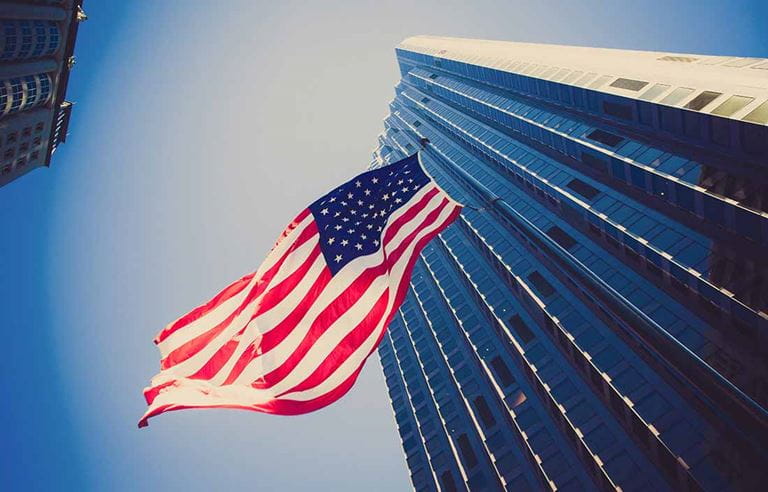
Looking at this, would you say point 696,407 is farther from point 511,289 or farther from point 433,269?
point 433,269

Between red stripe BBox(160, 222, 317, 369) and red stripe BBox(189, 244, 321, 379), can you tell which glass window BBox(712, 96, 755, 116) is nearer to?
red stripe BBox(189, 244, 321, 379)

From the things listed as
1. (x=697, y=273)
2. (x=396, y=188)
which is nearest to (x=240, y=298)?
(x=396, y=188)

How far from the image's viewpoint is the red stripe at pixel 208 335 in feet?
44.3

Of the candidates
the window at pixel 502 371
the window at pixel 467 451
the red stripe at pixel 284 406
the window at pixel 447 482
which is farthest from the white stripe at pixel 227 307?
the window at pixel 447 482

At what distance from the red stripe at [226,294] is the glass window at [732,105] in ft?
98.4

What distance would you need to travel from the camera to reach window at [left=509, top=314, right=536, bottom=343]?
175 ft

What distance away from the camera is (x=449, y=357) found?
71.7 meters

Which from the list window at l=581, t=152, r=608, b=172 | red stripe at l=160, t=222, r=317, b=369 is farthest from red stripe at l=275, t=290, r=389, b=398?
window at l=581, t=152, r=608, b=172

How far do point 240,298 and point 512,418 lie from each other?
4459 centimetres

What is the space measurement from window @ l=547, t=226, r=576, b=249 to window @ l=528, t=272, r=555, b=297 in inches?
190

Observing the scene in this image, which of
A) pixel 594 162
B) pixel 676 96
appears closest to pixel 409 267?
pixel 676 96

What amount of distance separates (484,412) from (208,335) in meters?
53.3

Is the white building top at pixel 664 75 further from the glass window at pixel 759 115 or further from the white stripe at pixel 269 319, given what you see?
the white stripe at pixel 269 319

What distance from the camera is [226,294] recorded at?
50.5 feet
